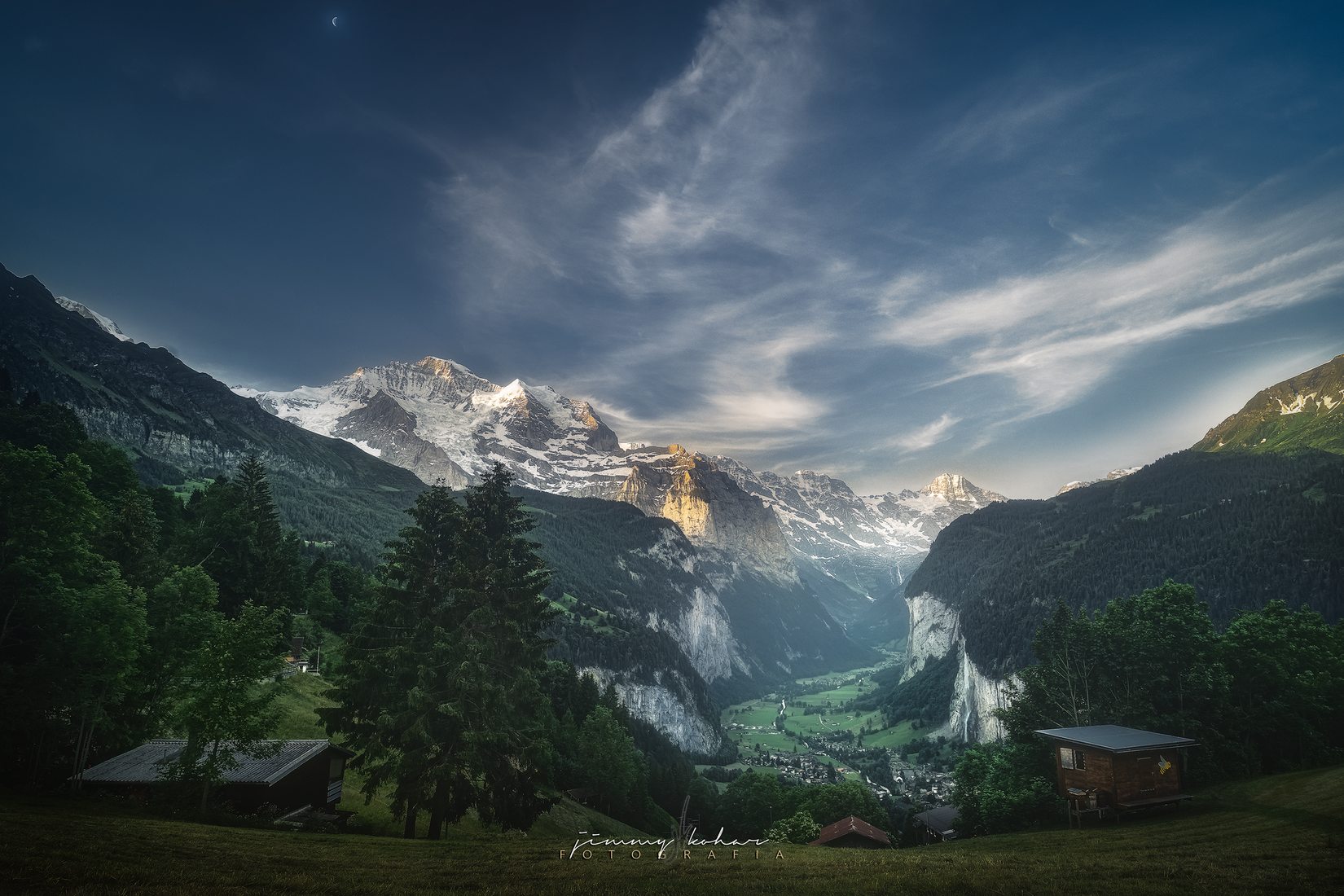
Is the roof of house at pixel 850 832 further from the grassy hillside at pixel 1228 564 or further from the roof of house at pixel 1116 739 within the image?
the grassy hillside at pixel 1228 564

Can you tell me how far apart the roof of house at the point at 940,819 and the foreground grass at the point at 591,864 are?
160 feet

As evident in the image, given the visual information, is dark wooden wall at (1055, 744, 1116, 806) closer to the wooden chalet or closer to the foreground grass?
the foreground grass

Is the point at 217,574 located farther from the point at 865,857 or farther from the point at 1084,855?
the point at 1084,855

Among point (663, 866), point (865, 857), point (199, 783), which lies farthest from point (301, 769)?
point (865, 857)

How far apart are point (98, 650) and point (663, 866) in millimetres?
29005

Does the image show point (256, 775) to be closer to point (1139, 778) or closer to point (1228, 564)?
point (1139, 778)

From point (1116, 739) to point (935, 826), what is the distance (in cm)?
4450

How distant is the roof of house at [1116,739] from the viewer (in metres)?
35.4

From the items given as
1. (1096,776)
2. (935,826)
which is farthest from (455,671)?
(935,826)

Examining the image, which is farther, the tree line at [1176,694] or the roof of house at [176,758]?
the tree line at [1176,694]

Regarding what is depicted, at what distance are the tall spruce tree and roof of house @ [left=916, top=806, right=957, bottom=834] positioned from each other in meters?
59.7

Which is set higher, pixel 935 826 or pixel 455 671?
pixel 455 671

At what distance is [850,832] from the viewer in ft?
200

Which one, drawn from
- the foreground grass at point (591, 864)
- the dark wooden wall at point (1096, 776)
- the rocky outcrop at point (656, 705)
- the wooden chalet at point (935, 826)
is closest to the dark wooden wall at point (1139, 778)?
the dark wooden wall at point (1096, 776)
